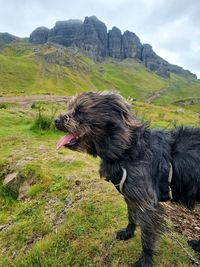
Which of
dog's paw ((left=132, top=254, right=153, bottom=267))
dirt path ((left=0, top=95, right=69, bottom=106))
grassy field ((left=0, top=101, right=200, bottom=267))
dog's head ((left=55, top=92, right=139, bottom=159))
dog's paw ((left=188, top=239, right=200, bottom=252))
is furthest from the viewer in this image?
dirt path ((left=0, top=95, right=69, bottom=106))

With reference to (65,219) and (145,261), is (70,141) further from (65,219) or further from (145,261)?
(65,219)

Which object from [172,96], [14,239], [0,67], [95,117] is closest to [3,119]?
[14,239]

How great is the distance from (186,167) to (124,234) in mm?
1837

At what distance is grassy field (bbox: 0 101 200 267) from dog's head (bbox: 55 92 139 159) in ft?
4.49

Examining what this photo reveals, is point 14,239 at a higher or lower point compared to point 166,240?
lower

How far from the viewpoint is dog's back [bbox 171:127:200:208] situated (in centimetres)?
466

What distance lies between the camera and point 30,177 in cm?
901

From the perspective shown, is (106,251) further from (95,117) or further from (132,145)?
(95,117)

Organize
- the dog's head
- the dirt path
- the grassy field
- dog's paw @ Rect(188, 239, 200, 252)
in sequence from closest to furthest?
the dog's head < dog's paw @ Rect(188, 239, 200, 252) < the grassy field < the dirt path

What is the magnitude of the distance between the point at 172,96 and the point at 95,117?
19275 cm

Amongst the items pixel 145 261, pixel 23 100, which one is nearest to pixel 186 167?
pixel 145 261

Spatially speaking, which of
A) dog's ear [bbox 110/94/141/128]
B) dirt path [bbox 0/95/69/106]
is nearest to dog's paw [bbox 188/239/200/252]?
dog's ear [bbox 110/94/141/128]

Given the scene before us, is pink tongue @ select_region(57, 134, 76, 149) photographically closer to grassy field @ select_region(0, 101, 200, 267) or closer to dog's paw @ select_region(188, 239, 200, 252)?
grassy field @ select_region(0, 101, 200, 267)

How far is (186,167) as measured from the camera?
466cm
